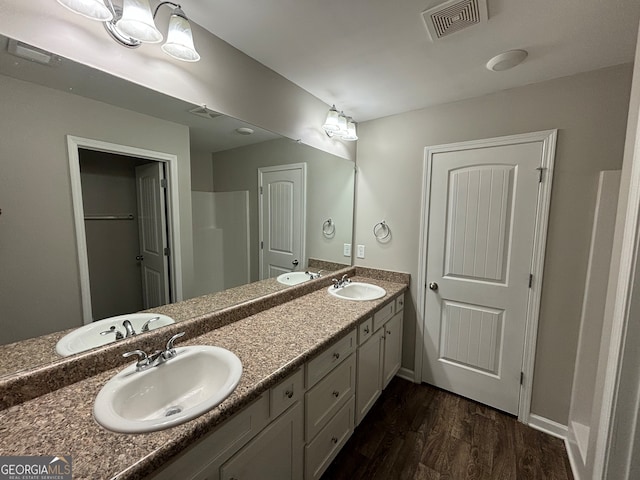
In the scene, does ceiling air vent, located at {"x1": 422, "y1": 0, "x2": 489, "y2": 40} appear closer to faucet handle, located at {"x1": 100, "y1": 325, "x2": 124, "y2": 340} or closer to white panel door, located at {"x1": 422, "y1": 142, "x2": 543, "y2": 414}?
white panel door, located at {"x1": 422, "y1": 142, "x2": 543, "y2": 414}

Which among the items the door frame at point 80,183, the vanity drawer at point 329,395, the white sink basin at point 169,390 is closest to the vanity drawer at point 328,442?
the vanity drawer at point 329,395

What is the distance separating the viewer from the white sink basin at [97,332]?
94cm

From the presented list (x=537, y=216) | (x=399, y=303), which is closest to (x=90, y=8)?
(x=399, y=303)

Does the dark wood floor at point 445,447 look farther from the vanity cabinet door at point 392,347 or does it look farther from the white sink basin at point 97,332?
the white sink basin at point 97,332

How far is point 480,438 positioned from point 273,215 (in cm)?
205

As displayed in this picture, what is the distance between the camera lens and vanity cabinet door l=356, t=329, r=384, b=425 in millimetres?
1684

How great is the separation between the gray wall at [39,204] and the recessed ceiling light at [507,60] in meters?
1.90

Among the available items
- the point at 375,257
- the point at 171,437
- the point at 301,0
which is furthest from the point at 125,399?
the point at 375,257

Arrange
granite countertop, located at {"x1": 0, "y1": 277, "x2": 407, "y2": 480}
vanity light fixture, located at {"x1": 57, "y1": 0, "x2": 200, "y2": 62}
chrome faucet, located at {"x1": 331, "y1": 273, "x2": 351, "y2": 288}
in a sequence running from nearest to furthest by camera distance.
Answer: granite countertop, located at {"x1": 0, "y1": 277, "x2": 407, "y2": 480}
vanity light fixture, located at {"x1": 57, "y1": 0, "x2": 200, "y2": 62}
chrome faucet, located at {"x1": 331, "y1": 273, "x2": 351, "y2": 288}

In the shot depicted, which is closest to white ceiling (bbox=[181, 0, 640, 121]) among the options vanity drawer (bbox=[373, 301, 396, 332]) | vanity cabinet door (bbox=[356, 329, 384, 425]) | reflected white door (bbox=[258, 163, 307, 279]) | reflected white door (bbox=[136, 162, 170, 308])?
reflected white door (bbox=[258, 163, 307, 279])

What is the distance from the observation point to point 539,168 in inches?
68.1

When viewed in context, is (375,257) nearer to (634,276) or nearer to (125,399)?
(634,276)

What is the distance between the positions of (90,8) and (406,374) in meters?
2.94

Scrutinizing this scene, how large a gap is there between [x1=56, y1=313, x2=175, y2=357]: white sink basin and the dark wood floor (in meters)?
1.30
